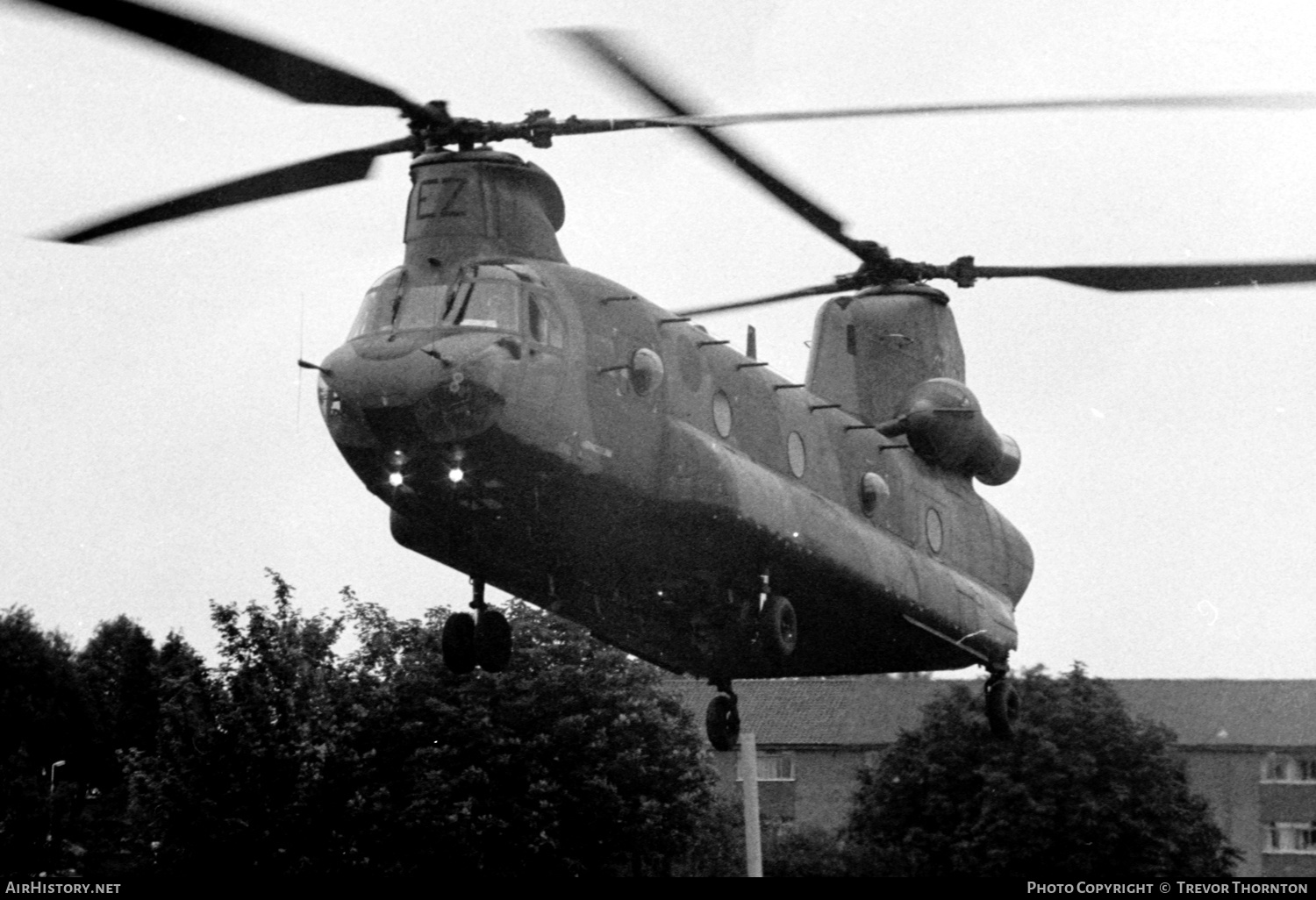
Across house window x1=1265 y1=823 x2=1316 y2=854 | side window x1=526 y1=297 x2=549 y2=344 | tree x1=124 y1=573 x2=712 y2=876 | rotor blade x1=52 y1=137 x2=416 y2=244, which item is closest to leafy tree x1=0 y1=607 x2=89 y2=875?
tree x1=124 y1=573 x2=712 y2=876

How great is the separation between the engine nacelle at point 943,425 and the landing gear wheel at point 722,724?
431 centimetres

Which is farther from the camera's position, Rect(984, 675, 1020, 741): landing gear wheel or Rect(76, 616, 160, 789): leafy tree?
Rect(76, 616, 160, 789): leafy tree

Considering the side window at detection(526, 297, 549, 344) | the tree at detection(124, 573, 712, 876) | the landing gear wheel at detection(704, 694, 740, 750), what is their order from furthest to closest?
the tree at detection(124, 573, 712, 876)
the landing gear wheel at detection(704, 694, 740, 750)
the side window at detection(526, 297, 549, 344)

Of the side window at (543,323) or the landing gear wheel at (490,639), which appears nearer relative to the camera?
the side window at (543,323)

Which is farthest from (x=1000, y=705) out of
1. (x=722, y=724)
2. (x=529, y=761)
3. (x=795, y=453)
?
(x=529, y=761)

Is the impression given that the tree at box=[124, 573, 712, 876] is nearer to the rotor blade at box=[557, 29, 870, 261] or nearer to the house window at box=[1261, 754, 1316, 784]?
the rotor blade at box=[557, 29, 870, 261]

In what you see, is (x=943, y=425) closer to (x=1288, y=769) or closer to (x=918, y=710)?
(x=918, y=710)

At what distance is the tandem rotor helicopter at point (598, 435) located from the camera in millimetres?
18047

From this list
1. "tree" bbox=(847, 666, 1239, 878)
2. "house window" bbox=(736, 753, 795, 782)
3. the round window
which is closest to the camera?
the round window

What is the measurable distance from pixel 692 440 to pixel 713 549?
118 cm

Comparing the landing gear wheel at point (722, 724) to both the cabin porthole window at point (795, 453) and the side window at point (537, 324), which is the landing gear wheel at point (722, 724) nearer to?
the cabin porthole window at point (795, 453)

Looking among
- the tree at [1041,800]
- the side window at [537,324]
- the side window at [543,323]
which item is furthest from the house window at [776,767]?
the side window at [537,324]

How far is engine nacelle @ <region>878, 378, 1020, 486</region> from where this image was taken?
2589cm

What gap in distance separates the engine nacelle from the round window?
659 cm
